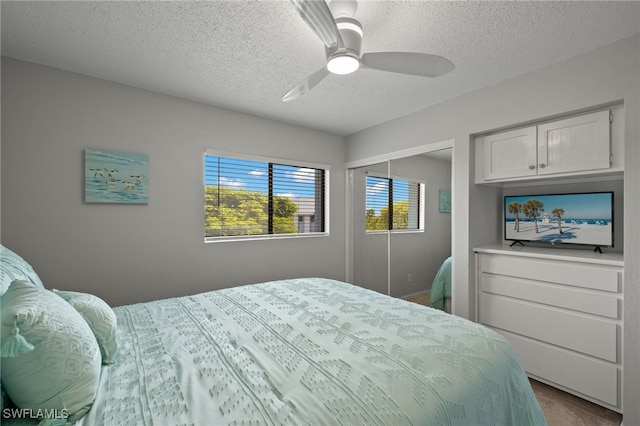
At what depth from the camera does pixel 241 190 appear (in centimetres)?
330

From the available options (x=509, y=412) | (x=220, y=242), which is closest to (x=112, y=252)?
(x=220, y=242)

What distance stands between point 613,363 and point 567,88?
1.96 m

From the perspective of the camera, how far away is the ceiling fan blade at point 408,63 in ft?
5.00

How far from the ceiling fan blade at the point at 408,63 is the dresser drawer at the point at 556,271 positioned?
5.72 feet

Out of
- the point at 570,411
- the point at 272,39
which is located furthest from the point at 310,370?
the point at 570,411

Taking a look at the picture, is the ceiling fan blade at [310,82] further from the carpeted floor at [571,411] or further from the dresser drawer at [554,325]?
the carpeted floor at [571,411]

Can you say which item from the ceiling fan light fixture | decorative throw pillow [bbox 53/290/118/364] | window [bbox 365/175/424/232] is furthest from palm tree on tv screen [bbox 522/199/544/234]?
decorative throw pillow [bbox 53/290/118/364]

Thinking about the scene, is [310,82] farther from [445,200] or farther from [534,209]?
[534,209]

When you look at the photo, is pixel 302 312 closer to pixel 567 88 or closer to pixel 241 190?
pixel 241 190

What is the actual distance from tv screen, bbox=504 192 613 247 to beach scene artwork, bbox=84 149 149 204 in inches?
140

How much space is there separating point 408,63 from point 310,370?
5.25ft

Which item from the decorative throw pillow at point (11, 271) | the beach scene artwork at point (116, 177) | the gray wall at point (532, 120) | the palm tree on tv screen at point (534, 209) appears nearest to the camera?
the decorative throw pillow at point (11, 271)

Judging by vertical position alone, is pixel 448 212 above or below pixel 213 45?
below

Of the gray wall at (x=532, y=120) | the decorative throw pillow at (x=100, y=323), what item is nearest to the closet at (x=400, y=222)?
the gray wall at (x=532, y=120)
